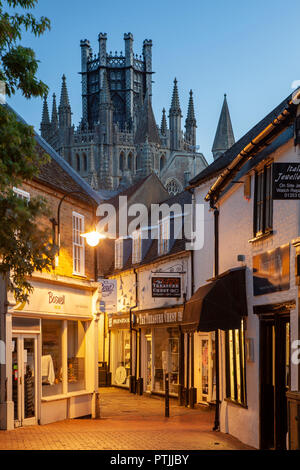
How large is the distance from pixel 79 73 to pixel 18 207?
16268 cm

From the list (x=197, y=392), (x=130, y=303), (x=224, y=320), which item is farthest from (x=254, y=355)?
(x=130, y=303)

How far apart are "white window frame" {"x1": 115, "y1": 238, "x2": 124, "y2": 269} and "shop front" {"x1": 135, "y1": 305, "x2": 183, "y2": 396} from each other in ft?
15.6

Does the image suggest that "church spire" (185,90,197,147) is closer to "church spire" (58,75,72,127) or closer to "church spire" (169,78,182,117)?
"church spire" (169,78,182,117)

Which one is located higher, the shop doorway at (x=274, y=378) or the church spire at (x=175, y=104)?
the church spire at (x=175, y=104)

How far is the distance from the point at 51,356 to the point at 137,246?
50.2 ft

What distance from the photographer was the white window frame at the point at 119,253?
38.5m

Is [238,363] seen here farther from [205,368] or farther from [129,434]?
[205,368]

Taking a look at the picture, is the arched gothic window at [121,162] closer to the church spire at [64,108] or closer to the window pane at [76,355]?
the church spire at [64,108]

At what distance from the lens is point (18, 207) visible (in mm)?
10953

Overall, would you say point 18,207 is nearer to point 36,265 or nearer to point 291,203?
point 36,265

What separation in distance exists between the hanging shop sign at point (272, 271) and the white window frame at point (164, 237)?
15.1m

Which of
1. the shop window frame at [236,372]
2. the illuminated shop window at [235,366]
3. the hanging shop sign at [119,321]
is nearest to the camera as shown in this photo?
the shop window frame at [236,372]

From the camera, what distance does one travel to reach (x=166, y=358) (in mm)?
30031

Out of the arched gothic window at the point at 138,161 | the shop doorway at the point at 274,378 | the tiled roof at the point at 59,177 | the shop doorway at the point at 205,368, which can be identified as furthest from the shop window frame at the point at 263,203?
the arched gothic window at the point at 138,161
